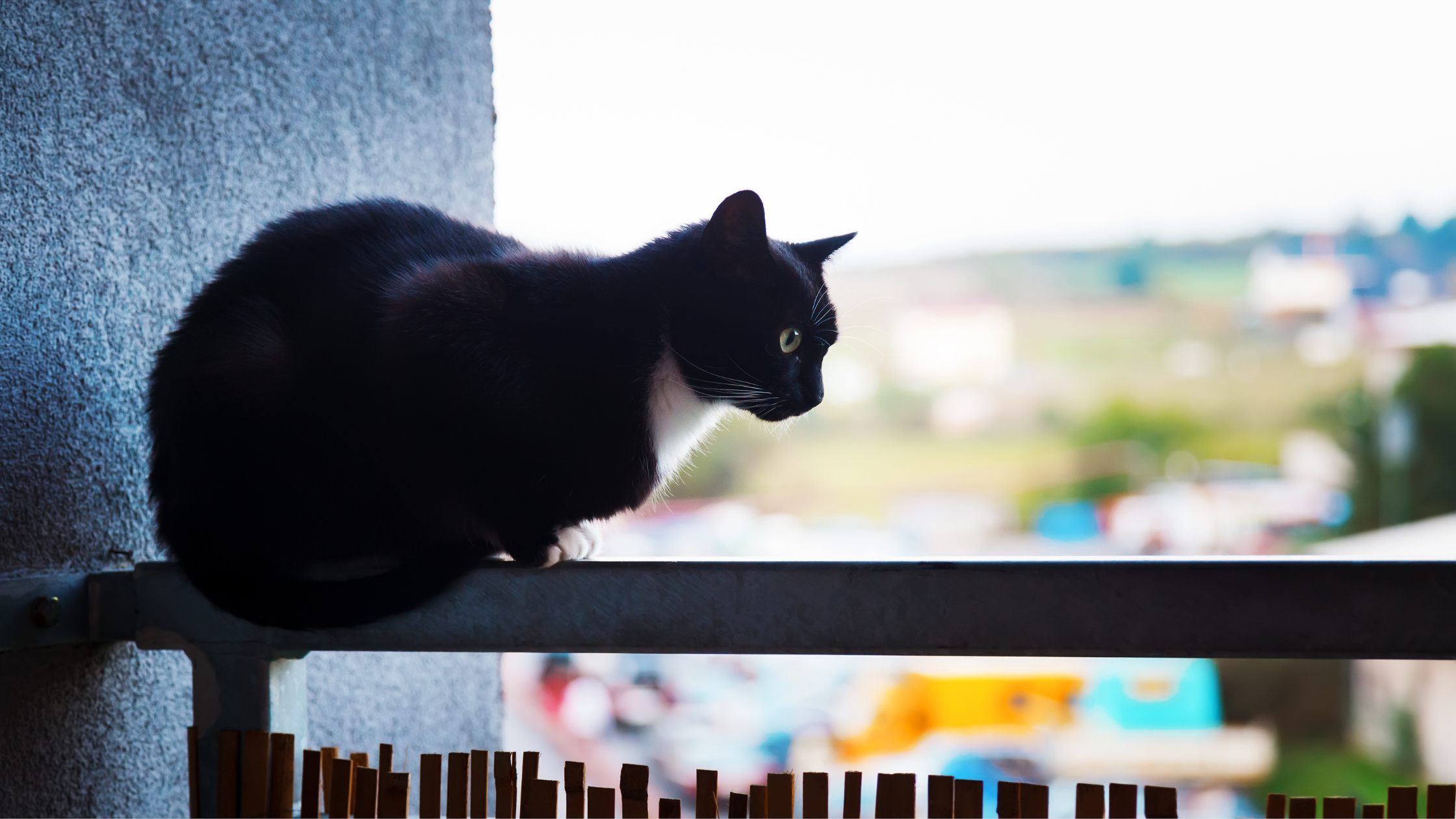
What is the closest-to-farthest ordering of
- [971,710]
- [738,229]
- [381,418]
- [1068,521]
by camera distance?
[381,418]
[738,229]
[971,710]
[1068,521]

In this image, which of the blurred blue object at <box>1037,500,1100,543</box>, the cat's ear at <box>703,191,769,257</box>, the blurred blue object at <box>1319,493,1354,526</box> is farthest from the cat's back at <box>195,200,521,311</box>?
the blurred blue object at <box>1319,493,1354,526</box>

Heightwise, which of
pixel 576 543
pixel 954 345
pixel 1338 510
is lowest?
pixel 576 543

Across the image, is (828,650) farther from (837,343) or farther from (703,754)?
(703,754)

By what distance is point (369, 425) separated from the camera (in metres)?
0.87

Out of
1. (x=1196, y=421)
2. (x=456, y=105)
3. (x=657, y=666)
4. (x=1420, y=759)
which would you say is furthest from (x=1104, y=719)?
(x=1196, y=421)

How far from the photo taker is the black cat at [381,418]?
2.74 feet

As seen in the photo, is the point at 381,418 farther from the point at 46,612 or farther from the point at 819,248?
the point at 819,248

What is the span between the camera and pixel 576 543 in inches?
35.5

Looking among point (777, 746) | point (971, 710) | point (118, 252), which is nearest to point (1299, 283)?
point (971, 710)

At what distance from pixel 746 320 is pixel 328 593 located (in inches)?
16.8

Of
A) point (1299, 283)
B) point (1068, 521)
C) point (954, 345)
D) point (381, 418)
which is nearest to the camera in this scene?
point (381, 418)

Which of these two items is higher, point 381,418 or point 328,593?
point 381,418

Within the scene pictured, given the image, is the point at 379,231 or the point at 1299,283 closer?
the point at 379,231

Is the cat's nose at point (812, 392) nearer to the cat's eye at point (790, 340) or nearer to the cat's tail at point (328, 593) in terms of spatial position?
the cat's eye at point (790, 340)
